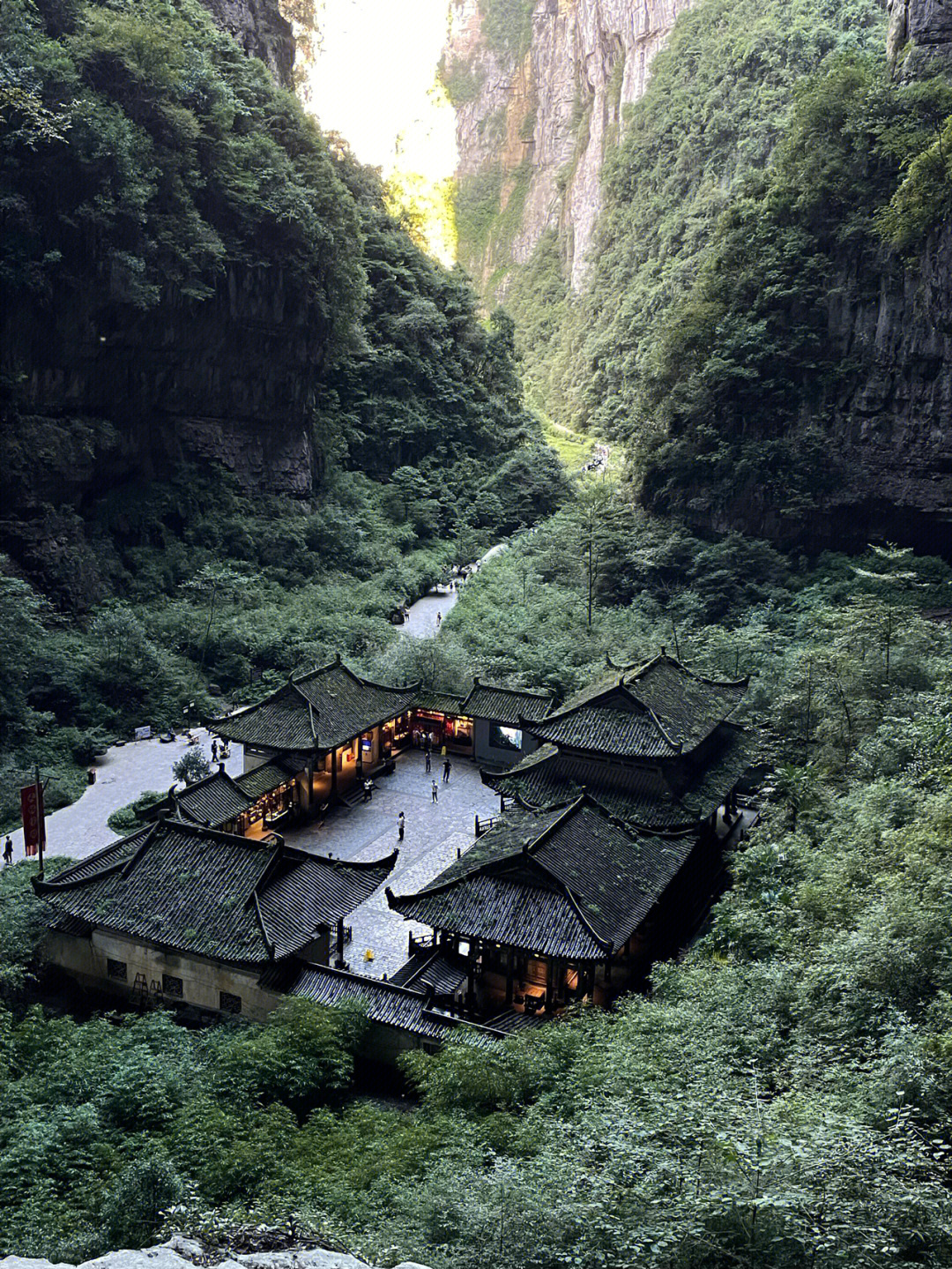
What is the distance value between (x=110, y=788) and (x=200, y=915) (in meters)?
14.4

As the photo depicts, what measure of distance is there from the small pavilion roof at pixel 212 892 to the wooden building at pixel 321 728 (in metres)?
8.02

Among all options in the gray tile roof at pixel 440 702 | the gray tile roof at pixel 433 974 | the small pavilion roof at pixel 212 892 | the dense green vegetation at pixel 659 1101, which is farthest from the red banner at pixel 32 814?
the gray tile roof at pixel 440 702

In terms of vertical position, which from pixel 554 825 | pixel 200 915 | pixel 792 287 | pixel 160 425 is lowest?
pixel 200 915

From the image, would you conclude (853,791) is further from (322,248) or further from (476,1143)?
(322,248)

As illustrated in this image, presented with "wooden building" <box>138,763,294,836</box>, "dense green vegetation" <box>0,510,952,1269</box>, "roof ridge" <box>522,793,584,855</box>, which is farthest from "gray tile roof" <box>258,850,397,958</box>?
"wooden building" <box>138,763,294,836</box>

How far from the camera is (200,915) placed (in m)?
21.0

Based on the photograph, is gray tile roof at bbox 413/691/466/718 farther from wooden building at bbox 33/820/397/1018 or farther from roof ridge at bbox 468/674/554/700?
wooden building at bbox 33/820/397/1018

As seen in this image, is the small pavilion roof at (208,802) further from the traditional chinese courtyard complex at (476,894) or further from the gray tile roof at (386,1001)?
the gray tile roof at (386,1001)

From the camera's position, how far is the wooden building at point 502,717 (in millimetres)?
34344

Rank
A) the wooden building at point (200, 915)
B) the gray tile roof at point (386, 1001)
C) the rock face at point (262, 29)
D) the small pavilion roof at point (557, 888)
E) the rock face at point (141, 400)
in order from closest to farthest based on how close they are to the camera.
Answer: the gray tile roof at point (386, 1001) → the small pavilion roof at point (557, 888) → the wooden building at point (200, 915) → the rock face at point (141, 400) → the rock face at point (262, 29)

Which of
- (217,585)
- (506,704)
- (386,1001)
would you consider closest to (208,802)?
(386,1001)

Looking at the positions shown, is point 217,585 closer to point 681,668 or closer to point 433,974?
point 681,668

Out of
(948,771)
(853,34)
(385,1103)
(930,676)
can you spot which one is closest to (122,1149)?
(385,1103)

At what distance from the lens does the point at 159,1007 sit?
2059cm
